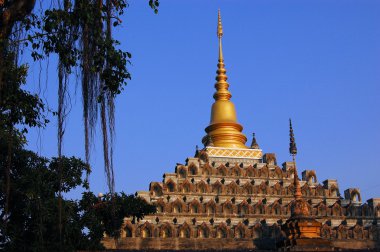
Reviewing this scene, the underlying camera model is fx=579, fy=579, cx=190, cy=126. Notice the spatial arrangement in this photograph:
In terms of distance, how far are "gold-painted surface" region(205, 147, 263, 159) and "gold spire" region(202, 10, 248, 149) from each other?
2.78ft

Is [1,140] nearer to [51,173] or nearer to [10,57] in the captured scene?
[51,173]

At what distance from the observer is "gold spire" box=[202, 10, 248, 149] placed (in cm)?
5747

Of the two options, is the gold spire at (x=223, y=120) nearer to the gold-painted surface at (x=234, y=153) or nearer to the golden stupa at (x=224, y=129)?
the golden stupa at (x=224, y=129)

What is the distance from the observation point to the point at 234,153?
56.5m

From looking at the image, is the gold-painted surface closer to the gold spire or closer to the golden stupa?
the golden stupa

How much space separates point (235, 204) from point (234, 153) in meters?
7.29

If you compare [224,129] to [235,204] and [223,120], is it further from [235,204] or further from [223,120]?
[235,204]

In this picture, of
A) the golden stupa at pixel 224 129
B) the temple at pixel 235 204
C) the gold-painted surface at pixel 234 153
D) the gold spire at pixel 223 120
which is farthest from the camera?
the gold spire at pixel 223 120

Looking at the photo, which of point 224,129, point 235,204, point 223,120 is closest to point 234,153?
point 224,129

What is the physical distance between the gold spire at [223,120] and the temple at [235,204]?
103 mm

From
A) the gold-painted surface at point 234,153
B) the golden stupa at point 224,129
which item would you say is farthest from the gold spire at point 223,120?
the gold-painted surface at point 234,153

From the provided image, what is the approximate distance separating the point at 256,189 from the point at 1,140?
35.3 metres

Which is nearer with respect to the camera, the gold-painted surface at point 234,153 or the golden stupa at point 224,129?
the gold-painted surface at point 234,153

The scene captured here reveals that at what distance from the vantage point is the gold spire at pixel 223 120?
57469mm
